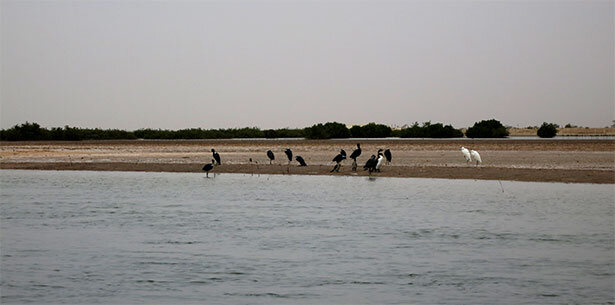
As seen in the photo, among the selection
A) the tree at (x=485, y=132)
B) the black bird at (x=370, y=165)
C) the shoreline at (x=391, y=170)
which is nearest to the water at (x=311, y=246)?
the shoreline at (x=391, y=170)

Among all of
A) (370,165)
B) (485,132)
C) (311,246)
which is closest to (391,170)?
(370,165)

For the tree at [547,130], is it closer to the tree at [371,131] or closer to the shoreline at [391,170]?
the tree at [371,131]

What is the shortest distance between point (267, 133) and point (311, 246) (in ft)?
235

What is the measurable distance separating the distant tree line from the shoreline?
36931 mm

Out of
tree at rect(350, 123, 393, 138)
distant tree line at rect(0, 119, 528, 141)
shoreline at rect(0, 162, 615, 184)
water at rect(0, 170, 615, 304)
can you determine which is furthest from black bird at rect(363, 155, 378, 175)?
tree at rect(350, 123, 393, 138)

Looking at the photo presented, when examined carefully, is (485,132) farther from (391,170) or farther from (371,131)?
(391,170)

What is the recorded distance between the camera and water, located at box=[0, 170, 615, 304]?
869cm

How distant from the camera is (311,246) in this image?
11625 millimetres

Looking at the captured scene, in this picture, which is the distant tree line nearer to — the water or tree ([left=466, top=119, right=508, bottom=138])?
tree ([left=466, top=119, right=508, bottom=138])

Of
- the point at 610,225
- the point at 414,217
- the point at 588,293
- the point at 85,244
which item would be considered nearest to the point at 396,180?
the point at 414,217

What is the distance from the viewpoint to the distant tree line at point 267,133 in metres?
68.4

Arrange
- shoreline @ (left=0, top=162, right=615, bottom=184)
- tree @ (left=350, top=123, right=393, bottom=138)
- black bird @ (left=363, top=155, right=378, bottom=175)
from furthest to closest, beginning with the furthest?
1. tree @ (left=350, top=123, right=393, bottom=138)
2. black bird @ (left=363, top=155, right=378, bottom=175)
3. shoreline @ (left=0, top=162, right=615, bottom=184)

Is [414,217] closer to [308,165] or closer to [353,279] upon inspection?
[353,279]

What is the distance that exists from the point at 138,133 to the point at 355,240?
69.7 m
